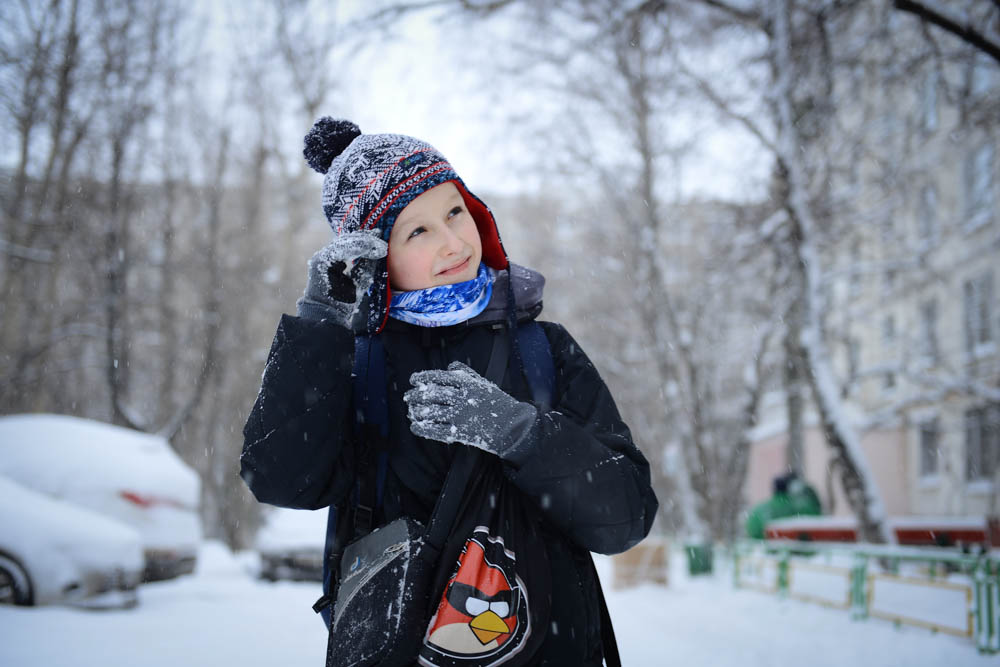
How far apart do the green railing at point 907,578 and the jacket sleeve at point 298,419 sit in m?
5.73

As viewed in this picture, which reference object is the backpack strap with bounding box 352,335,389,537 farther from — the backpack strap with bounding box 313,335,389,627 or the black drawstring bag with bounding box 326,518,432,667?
the black drawstring bag with bounding box 326,518,432,667

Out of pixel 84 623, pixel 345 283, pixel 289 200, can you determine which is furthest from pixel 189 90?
pixel 345 283

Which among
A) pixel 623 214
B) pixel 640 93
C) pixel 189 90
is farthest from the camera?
pixel 189 90

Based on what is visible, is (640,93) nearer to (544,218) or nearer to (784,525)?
(784,525)

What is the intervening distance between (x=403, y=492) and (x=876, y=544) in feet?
30.5

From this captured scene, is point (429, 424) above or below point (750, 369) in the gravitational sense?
below

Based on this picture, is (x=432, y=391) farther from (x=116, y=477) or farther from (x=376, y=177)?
(x=116, y=477)

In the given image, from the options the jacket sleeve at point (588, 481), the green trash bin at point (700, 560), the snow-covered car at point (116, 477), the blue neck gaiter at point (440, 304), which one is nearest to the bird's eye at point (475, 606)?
the jacket sleeve at point (588, 481)

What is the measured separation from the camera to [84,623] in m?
5.66

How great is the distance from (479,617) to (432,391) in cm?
46

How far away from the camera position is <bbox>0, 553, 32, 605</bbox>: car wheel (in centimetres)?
585

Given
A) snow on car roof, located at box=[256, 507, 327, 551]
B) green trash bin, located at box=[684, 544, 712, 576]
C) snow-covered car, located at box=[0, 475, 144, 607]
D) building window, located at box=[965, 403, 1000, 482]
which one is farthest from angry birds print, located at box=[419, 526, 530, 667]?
building window, located at box=[965, 403, 1000, 482]

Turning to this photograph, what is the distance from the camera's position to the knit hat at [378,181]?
1.93 metres

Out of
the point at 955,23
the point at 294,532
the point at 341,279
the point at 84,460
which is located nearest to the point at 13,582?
the point at 84,460
